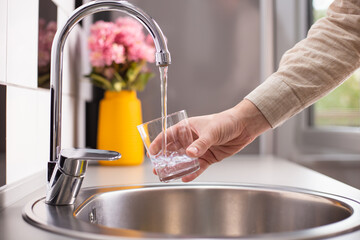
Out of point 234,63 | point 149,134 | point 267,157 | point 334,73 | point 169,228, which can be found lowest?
point 169,228

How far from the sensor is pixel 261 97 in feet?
3.20

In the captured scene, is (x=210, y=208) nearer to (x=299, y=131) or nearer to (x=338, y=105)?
(x=299, y=131)

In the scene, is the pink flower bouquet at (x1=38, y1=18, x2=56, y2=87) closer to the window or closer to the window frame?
the window frame

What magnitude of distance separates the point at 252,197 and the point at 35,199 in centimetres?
47

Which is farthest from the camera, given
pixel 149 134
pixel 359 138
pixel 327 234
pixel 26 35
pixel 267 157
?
pixel 267 157

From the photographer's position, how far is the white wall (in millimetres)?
812

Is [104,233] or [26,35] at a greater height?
[26,35]

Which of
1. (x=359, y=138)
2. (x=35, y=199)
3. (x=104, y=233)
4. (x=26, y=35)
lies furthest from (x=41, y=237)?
(x=359, y=138)

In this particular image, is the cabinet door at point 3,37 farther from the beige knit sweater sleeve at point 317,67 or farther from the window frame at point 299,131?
the window frame at point 299,131

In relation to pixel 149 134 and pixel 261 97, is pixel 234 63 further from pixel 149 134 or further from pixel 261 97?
pixel 149 134

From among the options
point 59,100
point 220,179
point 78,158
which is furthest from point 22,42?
point 220,179

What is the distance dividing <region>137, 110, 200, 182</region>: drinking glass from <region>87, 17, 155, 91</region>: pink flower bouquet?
643mm

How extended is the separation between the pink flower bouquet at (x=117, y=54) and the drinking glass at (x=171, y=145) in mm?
643

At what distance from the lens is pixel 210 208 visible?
3.36 ft
